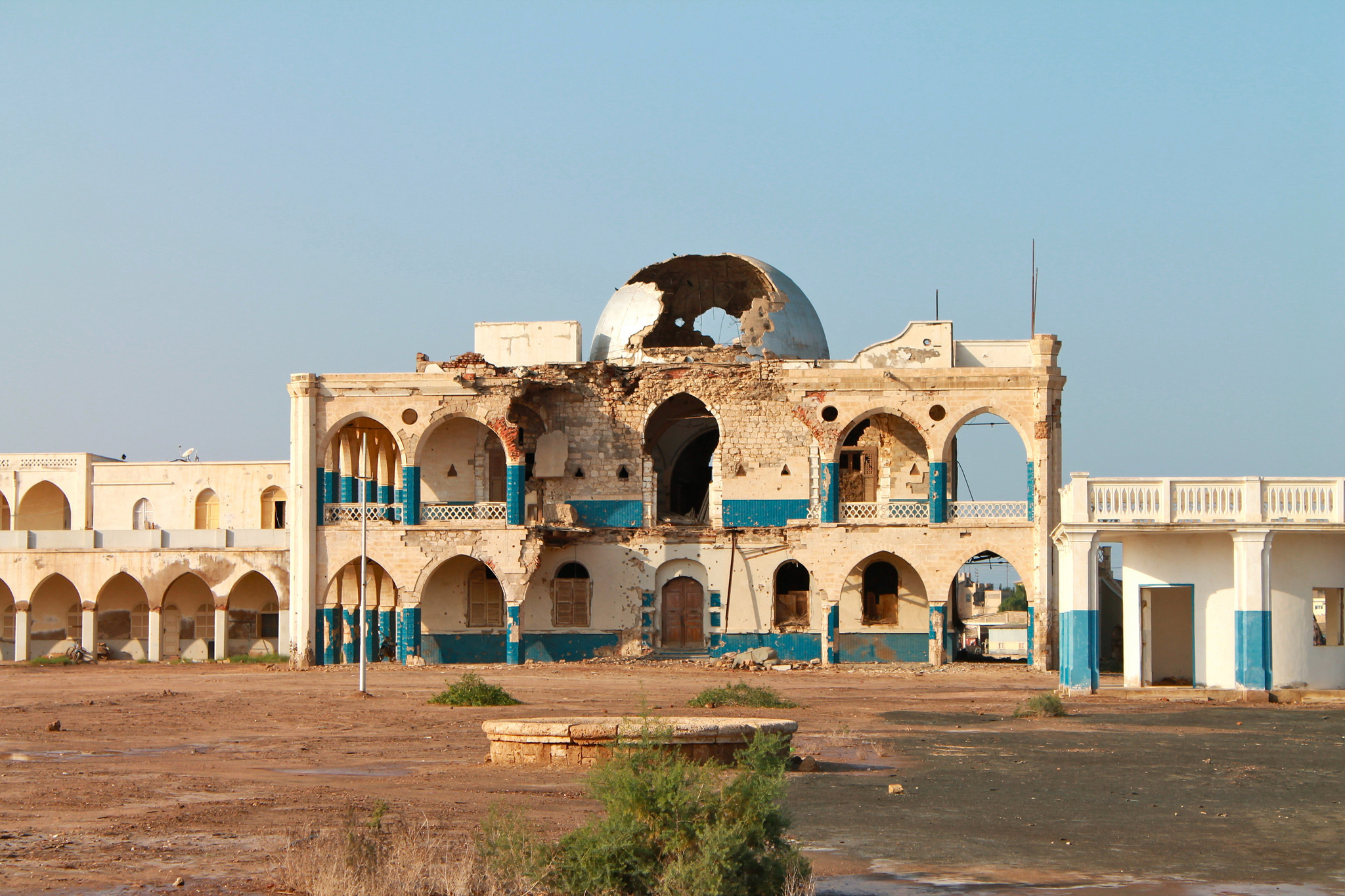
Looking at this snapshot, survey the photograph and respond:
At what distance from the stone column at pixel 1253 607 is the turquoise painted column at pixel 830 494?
1221 centimetres

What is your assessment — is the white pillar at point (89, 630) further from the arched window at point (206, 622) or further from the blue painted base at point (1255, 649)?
the blue painted base at point (1255, 649)

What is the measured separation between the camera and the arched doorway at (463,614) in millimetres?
35531

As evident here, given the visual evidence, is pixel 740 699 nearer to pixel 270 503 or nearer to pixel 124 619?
pixel 270 503

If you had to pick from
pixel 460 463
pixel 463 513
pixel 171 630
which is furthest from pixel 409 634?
pixel 171 630

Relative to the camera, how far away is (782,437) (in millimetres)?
34438

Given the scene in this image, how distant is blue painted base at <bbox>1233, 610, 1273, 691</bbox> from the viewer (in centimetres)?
2219

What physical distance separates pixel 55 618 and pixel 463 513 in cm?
1294

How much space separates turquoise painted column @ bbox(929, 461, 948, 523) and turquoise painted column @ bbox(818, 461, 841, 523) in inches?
82.6

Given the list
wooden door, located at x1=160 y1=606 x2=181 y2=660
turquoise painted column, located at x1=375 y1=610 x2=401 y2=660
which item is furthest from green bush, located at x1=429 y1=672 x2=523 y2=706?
wooden door, located at x1=160 y1=606 x2=181 y2=660

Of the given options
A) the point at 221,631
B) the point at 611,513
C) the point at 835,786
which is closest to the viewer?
the point at 835,786

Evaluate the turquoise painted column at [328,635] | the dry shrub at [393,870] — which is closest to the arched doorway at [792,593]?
the turquoise painted column at [328,635]

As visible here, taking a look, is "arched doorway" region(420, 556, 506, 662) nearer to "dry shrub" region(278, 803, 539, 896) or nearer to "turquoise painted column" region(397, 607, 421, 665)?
"turquoise painted column" region(397, 607, 421, 665)

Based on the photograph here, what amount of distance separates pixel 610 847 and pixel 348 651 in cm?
2922

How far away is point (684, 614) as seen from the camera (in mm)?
34906
